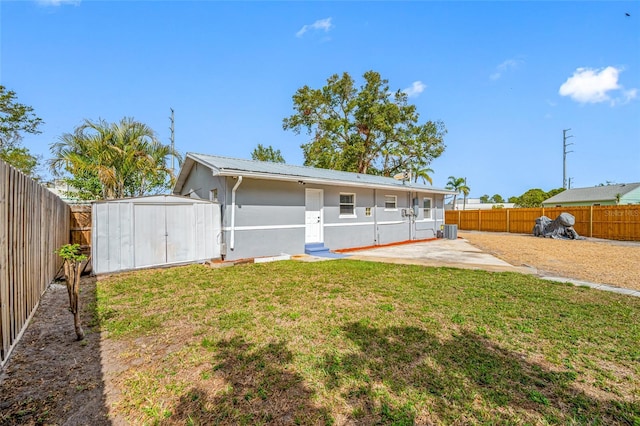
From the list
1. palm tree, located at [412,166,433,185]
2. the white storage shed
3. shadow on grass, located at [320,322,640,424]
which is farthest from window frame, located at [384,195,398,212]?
palm tree, located at [412,166,433,185]

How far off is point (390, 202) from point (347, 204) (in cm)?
291

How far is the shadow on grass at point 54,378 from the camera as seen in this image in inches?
86.4

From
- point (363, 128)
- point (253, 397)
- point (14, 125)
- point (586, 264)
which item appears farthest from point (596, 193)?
point (14, 125)

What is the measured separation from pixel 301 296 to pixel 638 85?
58.4 ft

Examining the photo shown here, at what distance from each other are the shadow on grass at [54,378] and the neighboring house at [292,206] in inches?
194

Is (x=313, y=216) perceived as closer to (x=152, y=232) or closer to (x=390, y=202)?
(x=390, y=202)

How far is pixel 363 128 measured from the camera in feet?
84.2

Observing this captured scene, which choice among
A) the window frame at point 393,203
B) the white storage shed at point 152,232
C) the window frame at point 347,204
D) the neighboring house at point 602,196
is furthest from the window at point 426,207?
the neighboring house at point 602,196

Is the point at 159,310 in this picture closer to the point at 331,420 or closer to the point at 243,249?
the point at 331,420

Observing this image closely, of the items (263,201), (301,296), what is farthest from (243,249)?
(301,296)

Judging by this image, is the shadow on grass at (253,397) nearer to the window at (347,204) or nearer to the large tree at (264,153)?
the window at (347,204)

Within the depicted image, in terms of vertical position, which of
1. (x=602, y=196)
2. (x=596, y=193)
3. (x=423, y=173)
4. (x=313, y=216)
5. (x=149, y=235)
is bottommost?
(x=149, y=235)

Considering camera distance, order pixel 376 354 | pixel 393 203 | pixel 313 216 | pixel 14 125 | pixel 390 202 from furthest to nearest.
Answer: pixel 14 125
pixel 393 203
pixel 390 202
pixel 313 216
pixel 376 354

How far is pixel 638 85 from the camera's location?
12.7m
